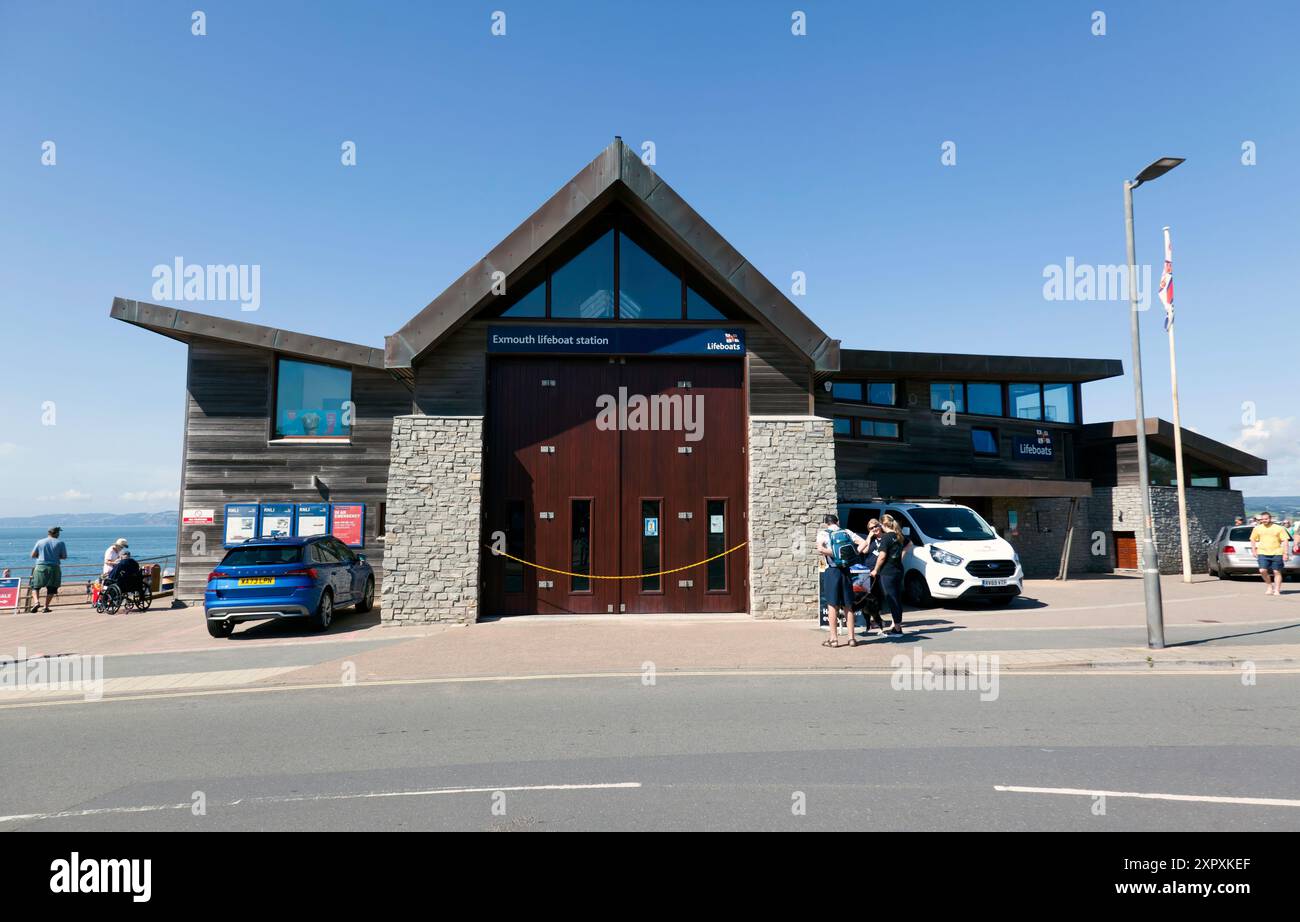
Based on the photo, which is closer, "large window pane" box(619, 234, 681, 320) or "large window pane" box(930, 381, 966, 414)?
"large window pane" box(619, 234, 681, 320)

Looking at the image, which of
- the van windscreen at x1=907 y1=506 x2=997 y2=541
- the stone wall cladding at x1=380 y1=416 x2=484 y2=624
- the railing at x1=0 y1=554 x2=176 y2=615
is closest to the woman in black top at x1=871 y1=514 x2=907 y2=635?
the van windscreen at x1=907 y1=506 x2=997 y2=541

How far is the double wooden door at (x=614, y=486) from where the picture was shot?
46.2 feet

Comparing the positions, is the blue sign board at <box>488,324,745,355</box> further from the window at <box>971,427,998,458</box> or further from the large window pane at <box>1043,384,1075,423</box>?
the large window pane at <box>1043,384,1075,423</box>

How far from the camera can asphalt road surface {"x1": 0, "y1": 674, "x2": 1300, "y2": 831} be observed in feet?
14.8

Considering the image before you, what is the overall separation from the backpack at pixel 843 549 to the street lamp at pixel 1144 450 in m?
3.85

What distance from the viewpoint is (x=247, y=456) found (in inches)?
706

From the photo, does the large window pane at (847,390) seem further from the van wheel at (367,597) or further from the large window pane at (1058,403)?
the van wheel at (367,597)

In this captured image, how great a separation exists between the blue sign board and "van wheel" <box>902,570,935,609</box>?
5.96 meters

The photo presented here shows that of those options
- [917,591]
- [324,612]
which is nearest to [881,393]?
[917,591]

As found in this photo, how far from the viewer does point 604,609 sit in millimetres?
14031

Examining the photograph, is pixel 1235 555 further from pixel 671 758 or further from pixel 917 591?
pixel 671 758

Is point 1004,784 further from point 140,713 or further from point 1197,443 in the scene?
point 1197,443

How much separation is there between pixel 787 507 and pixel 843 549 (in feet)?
12.1
